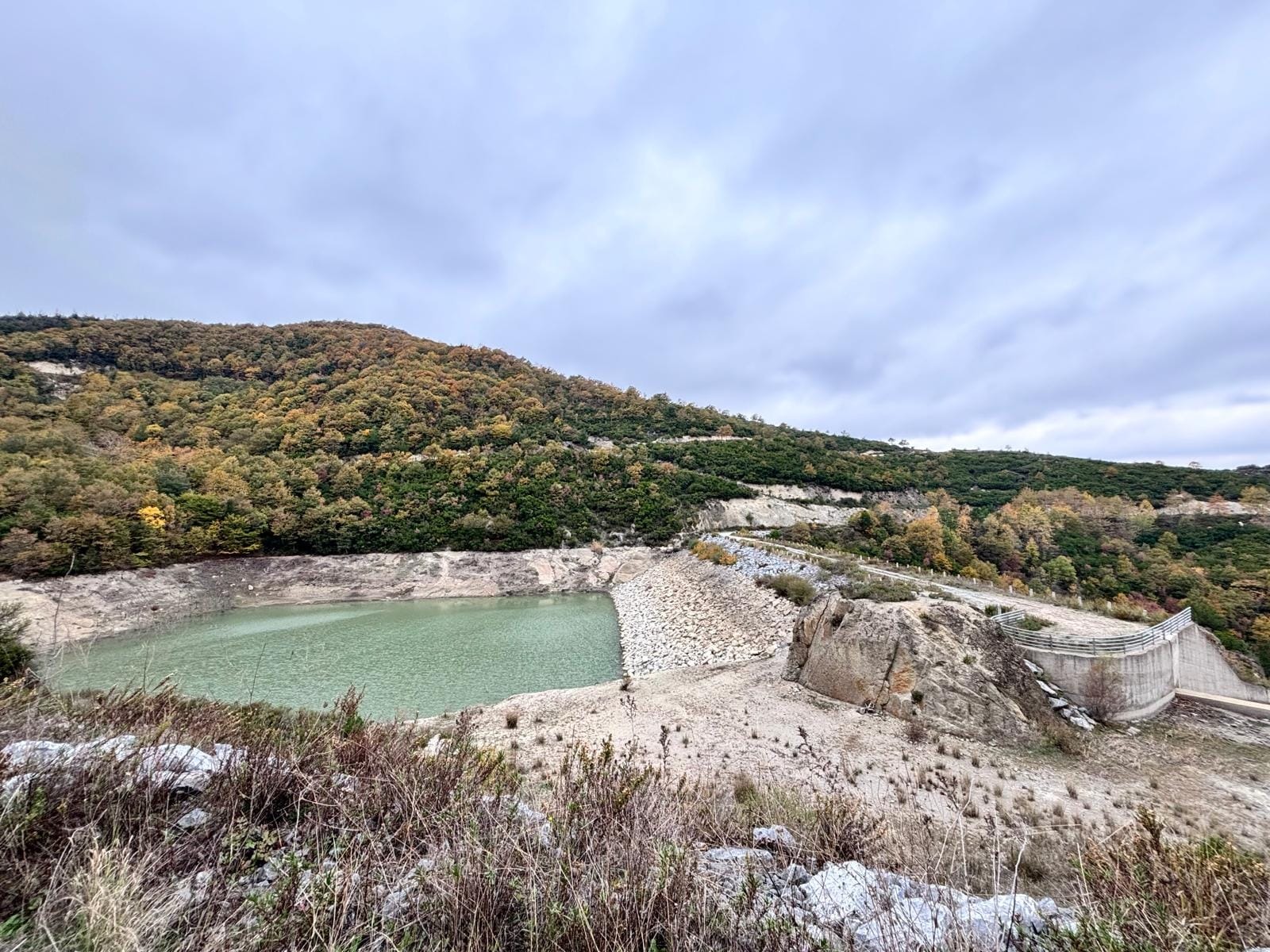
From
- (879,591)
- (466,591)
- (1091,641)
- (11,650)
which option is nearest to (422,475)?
(466,591)

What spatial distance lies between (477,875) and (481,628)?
62.8 feet

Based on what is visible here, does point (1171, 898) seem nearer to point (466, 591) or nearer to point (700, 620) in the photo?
point (700, 620)

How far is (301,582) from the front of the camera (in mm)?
25766

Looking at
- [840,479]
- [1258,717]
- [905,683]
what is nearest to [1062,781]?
[905,683]

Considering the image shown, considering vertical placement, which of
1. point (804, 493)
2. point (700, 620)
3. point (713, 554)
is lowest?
point (700, 620)

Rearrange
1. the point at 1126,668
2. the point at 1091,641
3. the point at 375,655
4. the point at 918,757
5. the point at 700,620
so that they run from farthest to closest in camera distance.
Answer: the point at 700,620
the point at 375,655
the point at 1091,641
the point at 1126,668
the point at 918,757

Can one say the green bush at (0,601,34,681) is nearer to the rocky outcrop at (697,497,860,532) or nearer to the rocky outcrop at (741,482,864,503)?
the rocky outcrop at (697,497,860,532)

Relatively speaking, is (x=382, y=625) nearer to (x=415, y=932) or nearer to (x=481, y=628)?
(x=481, y=628)

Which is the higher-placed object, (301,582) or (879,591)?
(879,591)

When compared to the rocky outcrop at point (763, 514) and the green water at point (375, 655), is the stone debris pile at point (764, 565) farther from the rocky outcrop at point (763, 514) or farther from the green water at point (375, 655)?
the rocky outcrop at point (763, 514)

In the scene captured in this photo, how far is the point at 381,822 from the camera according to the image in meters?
2.82

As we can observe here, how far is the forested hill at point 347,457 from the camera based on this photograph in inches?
949

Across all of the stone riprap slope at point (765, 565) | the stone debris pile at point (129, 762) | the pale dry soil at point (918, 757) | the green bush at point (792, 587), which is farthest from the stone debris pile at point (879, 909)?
the green bush at point (792, 587)

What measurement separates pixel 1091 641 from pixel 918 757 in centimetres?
576
